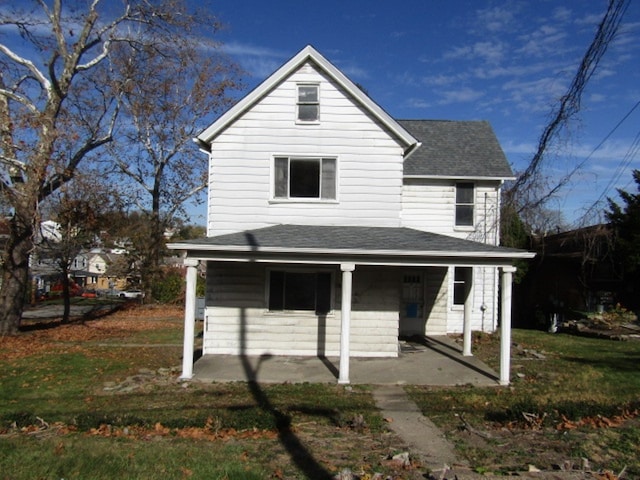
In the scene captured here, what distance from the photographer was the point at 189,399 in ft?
31.2

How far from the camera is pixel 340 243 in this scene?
11352mm

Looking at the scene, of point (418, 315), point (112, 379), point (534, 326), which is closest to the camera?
point (112, 379)

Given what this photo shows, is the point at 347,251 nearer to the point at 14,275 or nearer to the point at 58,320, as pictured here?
the point at 14,275

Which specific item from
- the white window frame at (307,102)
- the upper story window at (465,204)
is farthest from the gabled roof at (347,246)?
the upper story window at (465,204)

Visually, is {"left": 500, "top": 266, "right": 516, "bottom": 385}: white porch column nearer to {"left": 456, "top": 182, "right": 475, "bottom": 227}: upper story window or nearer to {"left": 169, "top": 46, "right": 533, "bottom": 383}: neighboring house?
{"left": 169, "top": 46, "right": 533, "bottom": 383}: neighboring house

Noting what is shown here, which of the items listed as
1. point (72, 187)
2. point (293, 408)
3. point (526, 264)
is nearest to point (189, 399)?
point (293, 408)

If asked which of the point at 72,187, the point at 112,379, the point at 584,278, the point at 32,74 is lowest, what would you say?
the point at 112,379

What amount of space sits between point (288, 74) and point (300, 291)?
566 cm

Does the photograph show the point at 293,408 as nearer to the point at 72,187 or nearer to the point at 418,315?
the point at 418,315

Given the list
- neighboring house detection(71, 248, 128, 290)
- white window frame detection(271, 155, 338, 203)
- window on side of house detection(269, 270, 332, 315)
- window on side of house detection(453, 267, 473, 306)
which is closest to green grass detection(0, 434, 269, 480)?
window on side of house detection(269, 270, 332, 315)

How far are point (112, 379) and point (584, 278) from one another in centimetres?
1858

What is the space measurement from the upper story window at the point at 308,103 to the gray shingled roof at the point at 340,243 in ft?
10.1

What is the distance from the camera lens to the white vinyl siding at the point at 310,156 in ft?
45.2

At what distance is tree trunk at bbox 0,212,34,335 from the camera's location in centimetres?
1817
